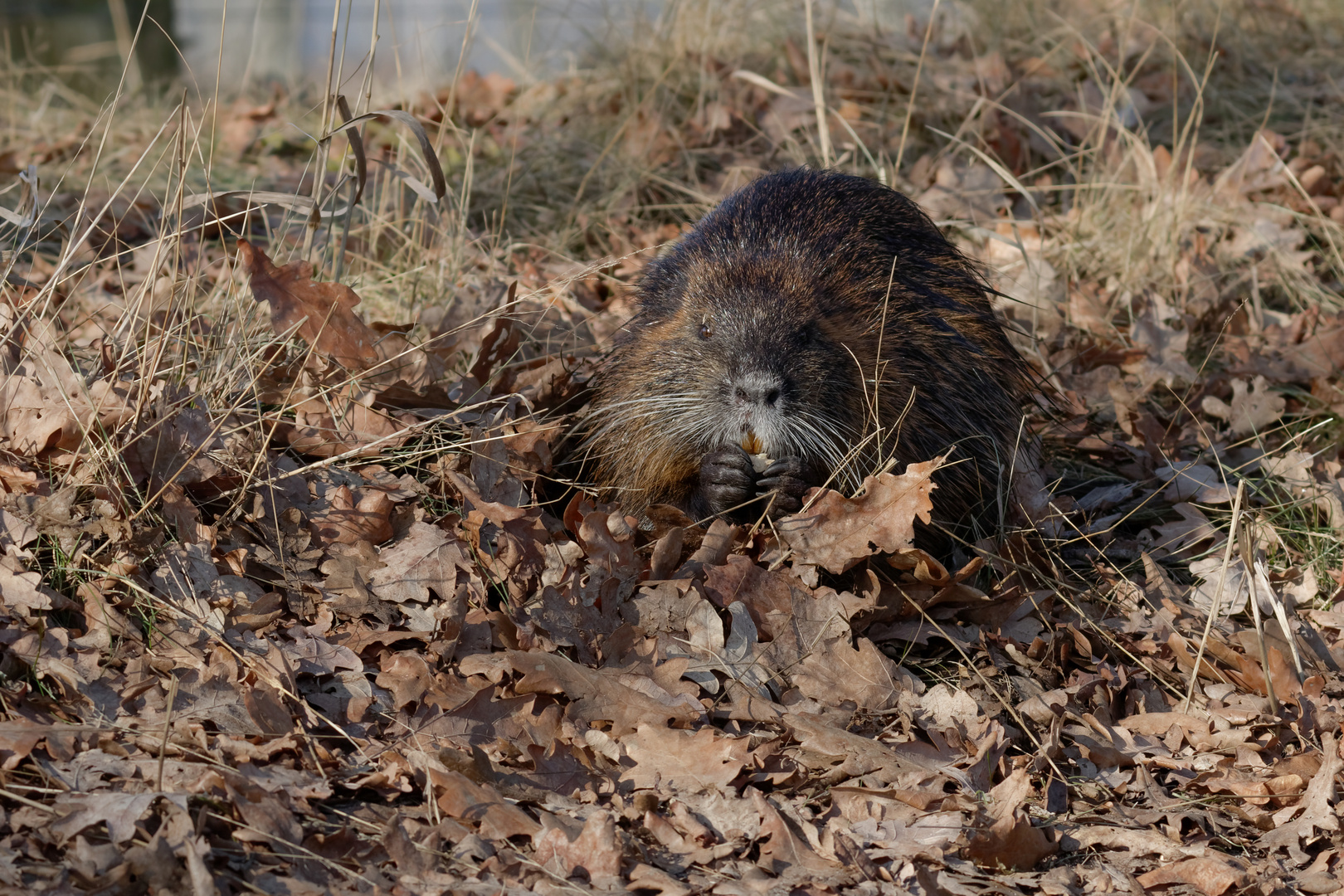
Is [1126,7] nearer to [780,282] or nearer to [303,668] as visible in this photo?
[780,282]

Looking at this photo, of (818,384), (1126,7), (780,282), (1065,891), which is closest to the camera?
(1065,891)

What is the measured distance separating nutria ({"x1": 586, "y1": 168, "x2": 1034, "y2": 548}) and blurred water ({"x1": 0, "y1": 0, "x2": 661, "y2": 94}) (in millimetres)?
1130

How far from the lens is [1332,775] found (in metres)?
2.77

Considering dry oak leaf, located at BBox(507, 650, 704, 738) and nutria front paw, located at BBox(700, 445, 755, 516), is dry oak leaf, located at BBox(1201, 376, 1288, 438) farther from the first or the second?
dry oak leaf, located at BBox(507, 650, 704, 738)

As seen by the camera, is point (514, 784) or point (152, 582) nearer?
point (514, 784)

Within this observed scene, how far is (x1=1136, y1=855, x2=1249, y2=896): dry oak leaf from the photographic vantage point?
2.49 meters

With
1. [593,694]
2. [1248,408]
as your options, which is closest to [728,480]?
[593,694]

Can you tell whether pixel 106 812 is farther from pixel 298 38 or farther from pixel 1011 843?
pixel 298 38

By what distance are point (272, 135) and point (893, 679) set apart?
17.6 feet

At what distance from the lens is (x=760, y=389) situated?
3.18 m

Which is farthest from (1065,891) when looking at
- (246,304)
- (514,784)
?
(246,304)

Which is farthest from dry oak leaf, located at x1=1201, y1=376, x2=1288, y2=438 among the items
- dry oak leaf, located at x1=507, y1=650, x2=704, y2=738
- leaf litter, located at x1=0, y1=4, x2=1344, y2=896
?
dry oak leaf, located at x1=507, y1=650, x2=704, y2=738

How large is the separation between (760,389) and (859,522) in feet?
1.46

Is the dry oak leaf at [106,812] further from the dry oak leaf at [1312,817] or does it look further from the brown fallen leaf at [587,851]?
the dry oak leaf at [1312,817]
